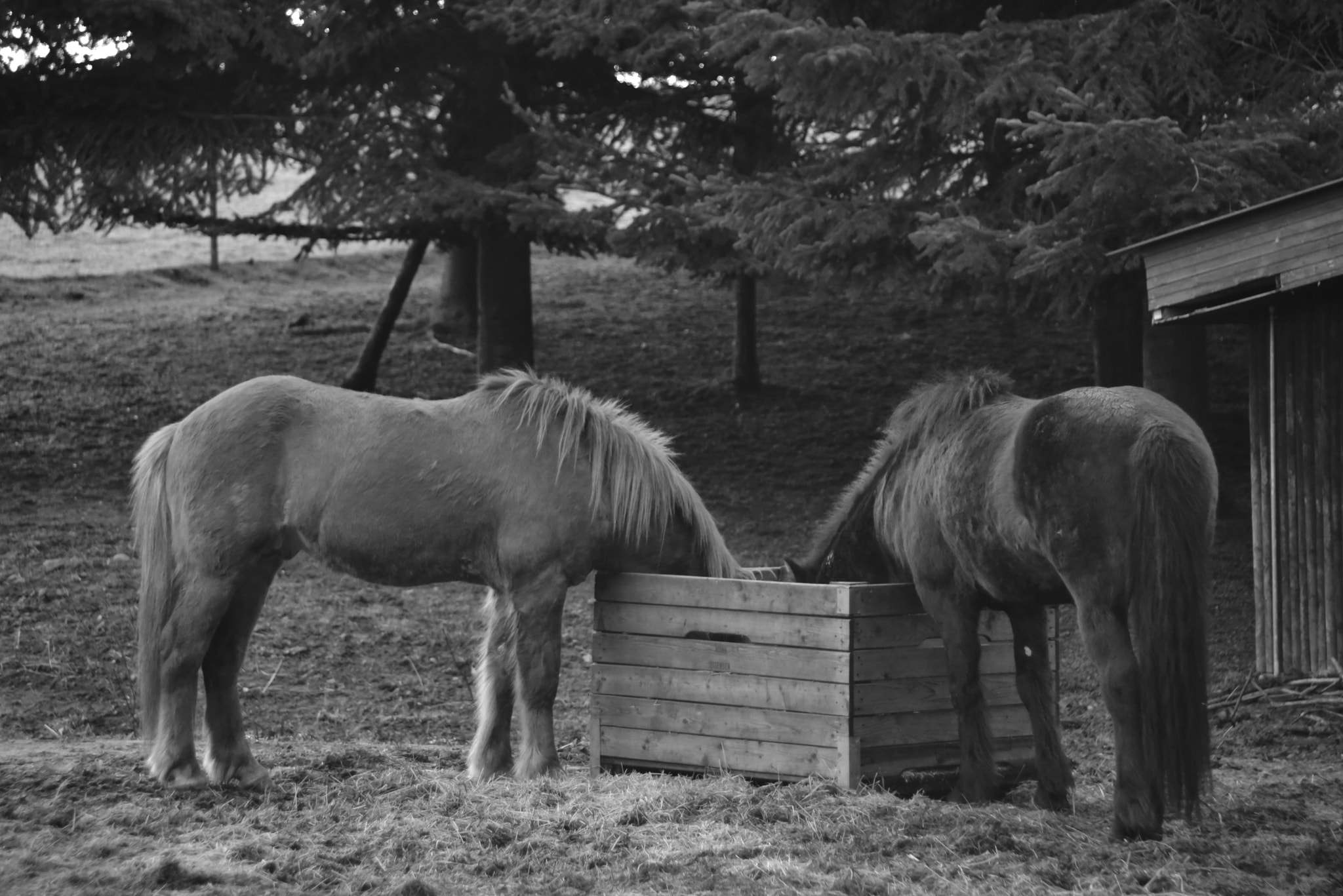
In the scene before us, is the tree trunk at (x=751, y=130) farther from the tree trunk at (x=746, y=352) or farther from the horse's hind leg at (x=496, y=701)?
the horse's hind leg at (x=496, y=701)

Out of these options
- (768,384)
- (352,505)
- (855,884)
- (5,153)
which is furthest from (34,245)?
(855,884)

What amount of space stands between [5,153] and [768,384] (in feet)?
28.1

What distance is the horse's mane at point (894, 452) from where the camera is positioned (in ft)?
19.2

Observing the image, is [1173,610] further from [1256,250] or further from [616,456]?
[1256,250]

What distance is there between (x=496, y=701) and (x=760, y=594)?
1345 mm

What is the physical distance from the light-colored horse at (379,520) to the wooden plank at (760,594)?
135 mm

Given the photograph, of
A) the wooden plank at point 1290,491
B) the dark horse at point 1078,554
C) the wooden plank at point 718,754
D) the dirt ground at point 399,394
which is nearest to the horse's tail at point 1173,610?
the dark horse at point 1078,554

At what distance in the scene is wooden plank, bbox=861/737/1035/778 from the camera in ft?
18.7

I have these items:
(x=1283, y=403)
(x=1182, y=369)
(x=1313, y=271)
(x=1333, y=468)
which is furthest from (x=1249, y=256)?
(x=1182, y=369)

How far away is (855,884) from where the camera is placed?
4281mm

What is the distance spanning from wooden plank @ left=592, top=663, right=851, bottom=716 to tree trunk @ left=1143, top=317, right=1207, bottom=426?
5.99m

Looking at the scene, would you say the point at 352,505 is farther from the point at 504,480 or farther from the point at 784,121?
the point at 784,121

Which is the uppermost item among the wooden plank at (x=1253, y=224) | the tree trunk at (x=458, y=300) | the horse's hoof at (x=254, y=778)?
the tree trunk at (x=458, y=300)

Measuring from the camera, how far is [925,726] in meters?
5.87
